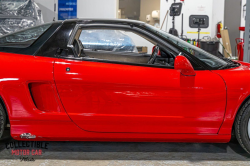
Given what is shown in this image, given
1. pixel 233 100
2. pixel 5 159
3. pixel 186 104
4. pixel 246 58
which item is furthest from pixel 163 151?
pixel 246 58

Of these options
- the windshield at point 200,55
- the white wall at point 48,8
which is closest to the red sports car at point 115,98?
the windshield at point 200,55

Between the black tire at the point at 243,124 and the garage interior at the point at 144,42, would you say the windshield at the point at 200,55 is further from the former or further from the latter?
the garage interior at the point at 144,42

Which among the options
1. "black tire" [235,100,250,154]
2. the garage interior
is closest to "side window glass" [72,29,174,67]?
the garage interior

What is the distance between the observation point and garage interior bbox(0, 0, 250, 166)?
249 centimetres

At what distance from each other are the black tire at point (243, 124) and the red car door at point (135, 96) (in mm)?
140

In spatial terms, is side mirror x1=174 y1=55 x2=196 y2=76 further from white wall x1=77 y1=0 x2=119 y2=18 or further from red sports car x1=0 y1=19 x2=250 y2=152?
white wall x1=77 y1=0 x2=119 y2=18

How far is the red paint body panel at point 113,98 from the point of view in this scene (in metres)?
2.35

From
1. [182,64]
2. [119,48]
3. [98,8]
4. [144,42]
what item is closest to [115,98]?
[182,64]

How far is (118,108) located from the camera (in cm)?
235

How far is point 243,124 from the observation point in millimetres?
2402

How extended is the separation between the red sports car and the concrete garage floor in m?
0.17

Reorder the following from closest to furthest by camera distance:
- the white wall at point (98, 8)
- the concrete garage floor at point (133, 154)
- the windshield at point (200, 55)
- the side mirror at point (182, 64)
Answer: the side mirror at point (182, 64)
the concrete garage floor at point (133, 154)
the windshield at point (200, 55)
the white wall at point (98, 8)

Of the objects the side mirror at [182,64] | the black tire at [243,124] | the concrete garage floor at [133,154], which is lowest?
the concrete garage floor at [133,154]

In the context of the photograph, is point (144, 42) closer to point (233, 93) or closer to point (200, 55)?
point (200, 55)
